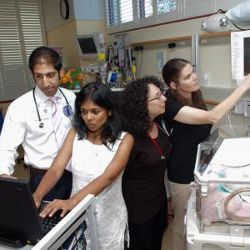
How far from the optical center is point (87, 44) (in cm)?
375

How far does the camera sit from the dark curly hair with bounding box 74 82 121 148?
131cm

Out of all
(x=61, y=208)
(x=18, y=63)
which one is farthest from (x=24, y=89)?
(x=61, y=208)

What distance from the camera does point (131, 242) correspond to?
1624 mm

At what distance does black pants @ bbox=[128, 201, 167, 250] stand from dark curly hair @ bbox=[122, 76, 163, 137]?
511 mm

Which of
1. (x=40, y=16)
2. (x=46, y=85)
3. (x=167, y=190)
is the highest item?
(x=40, y=16)

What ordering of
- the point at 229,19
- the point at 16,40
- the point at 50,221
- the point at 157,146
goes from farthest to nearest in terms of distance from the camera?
the point at 16,40
the point at 229,19
the point at 157,146
the point at 50,221

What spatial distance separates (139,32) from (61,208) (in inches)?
98.9

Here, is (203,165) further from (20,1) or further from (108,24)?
(20,1)

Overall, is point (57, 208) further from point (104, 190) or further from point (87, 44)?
point (87, 44)

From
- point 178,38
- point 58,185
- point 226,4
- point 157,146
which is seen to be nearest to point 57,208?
point 58,185

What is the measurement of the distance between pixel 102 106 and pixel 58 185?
1.86ft

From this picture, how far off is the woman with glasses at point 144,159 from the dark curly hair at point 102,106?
0.10 metres

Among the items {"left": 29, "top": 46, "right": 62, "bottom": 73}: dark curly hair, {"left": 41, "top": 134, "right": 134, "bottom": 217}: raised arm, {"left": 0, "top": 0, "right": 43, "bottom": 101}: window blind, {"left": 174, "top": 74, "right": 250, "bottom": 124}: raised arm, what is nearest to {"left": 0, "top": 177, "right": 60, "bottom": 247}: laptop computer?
{"left": 41, "top": 134, "right": 134, "bottom": 217}: raised arm

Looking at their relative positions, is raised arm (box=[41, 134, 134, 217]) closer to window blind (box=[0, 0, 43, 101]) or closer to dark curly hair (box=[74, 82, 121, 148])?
dark curly hair (box=[74, 82, 121, 148])
